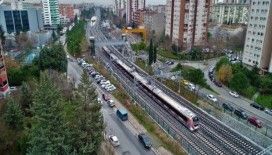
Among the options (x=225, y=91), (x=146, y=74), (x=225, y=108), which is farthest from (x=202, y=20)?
(x=225, y=108)

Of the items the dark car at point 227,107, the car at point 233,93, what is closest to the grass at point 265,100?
the car at point 233,93

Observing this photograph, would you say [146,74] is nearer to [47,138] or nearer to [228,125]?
[228,125]

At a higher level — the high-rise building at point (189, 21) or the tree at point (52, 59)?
the high-rise building at point (189, 21)

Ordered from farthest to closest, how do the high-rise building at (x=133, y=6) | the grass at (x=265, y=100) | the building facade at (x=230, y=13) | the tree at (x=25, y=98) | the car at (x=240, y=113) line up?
the high-rise building at (x=133, y=6)
the building facade at (x=230, y=13)
the grass at (x=265, y=100)
the car at (x=240, y=113)
the tree at (x=25, y=98)

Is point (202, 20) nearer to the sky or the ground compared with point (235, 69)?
nearer to the sky

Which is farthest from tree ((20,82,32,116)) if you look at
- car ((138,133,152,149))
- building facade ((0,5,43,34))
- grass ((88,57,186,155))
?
building facade ((0,5,43,34))

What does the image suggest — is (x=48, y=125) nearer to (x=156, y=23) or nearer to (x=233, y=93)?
(x=233, y=93)

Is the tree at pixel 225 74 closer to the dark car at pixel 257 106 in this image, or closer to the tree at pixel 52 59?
the dark car at pixel 257 106
